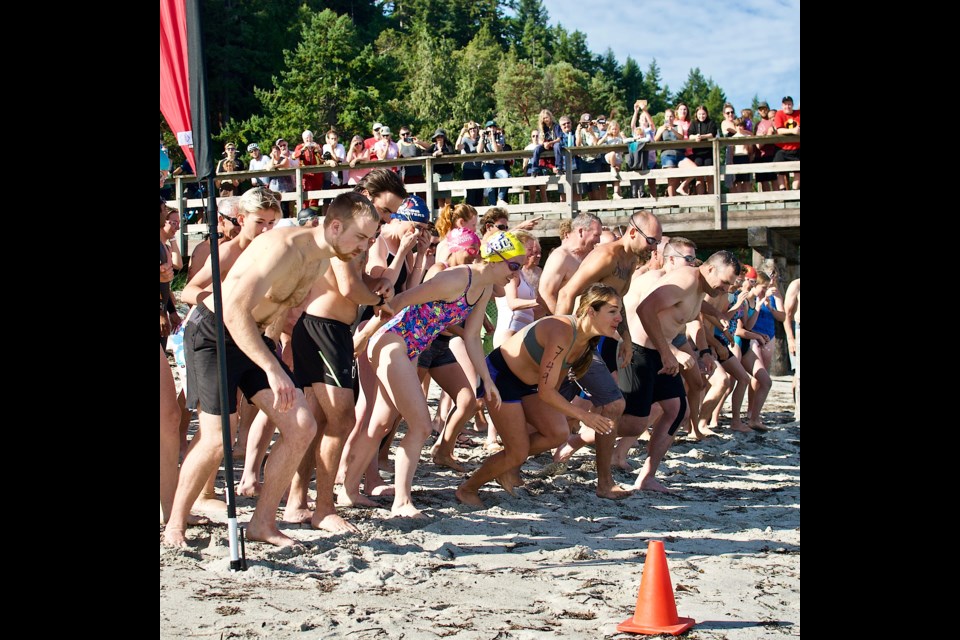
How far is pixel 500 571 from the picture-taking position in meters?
4.63

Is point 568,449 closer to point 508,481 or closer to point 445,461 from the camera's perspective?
point 445,461

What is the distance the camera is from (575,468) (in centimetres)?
743

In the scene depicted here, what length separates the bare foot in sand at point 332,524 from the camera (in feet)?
16.8

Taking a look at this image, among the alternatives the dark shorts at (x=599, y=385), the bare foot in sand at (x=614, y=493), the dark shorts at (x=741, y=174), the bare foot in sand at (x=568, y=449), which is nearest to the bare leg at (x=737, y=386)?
the bare foot in sand at (x=568, y=449)

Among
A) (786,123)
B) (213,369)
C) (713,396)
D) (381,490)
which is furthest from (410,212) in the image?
(786,123)

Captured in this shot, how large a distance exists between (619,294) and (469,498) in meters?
1.77

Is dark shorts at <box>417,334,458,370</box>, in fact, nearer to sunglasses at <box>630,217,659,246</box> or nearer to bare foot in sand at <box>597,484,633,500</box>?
bare foot in sand at <box>597,484,633,500</box>

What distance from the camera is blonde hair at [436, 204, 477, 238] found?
692 cm

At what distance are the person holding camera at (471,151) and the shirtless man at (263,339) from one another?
11.9m

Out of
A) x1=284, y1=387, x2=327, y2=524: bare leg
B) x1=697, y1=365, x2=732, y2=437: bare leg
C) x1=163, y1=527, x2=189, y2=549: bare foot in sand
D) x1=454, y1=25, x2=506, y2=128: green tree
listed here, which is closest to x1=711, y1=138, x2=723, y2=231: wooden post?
x1=697, y1=365, x2=732, y2=437: bare leg

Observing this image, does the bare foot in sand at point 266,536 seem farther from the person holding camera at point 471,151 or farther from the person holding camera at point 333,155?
the person holding camera at point 471,151
